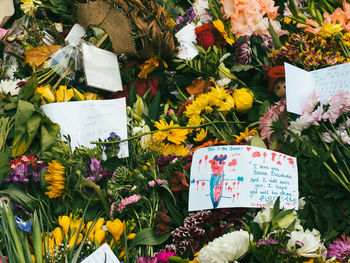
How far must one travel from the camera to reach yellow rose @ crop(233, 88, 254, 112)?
1.15m

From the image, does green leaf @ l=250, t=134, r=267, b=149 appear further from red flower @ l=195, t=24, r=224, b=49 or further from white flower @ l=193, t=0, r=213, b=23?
white flower @ l=193, t=0, r=213, b=23

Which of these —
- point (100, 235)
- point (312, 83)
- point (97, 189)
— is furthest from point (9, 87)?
point (312, 83)

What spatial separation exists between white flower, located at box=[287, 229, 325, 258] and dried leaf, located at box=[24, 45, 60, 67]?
1043 mm

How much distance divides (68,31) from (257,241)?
1132 millimetres

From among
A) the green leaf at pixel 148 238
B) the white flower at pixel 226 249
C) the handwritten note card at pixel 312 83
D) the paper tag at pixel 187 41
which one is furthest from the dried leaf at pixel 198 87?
the white flower at pixel 226 249

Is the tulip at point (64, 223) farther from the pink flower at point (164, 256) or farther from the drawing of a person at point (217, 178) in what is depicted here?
the drawing of a person at point (217, 178)

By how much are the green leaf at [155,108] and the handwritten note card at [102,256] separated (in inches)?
20.3

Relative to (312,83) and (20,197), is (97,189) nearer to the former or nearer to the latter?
(20,197)

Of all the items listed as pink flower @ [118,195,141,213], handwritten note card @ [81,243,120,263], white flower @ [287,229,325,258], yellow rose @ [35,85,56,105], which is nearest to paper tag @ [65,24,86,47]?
yellow rose @ [35,85,56,105]

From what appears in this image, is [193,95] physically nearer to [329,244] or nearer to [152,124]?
[152,124]

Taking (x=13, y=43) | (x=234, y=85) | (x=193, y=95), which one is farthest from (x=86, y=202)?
(x=13, y=43)

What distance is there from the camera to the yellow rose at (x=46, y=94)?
1216 millimetres

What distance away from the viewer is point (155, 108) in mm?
1291

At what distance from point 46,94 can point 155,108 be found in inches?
14.3
